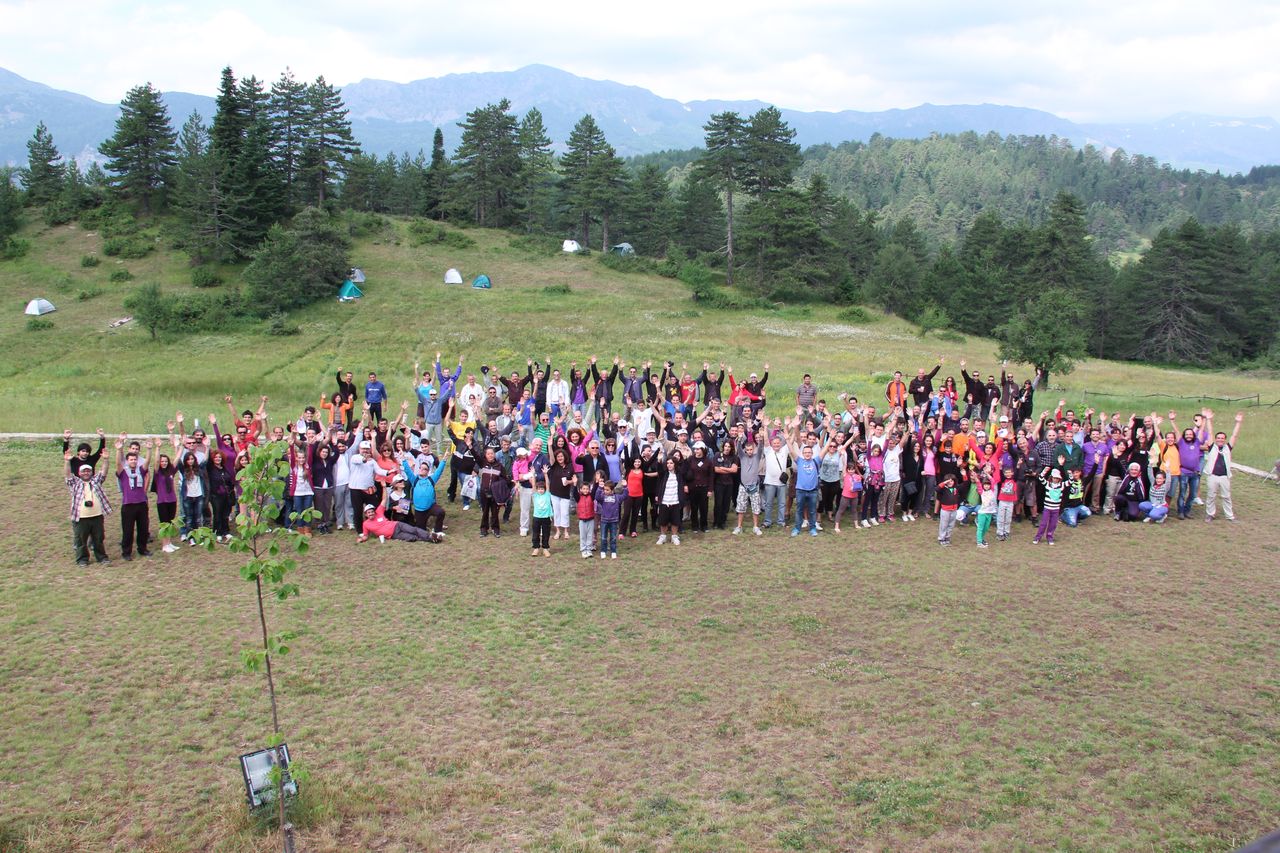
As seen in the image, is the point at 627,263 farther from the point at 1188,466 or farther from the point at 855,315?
the point at 1188,466

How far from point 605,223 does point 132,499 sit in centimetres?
5152

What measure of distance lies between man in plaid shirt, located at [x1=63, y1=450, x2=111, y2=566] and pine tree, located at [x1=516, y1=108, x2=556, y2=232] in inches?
2127

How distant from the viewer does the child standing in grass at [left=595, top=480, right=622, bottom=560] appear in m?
12.5

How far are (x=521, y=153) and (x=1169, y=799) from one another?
6578cm

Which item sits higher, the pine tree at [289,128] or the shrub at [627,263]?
the pine tree at [289,128]

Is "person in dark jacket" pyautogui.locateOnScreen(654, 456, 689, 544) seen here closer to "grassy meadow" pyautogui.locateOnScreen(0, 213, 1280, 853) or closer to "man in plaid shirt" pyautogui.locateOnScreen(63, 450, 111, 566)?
"grassy meadow" pyautogui.locateOnScreen(0, 213, 1280, 853)

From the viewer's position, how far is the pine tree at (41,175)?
52.8 m

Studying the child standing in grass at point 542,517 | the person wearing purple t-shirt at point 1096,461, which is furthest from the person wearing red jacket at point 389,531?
the person wearing purple t-shirt at point 1096,461

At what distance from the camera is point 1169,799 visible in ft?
22.4

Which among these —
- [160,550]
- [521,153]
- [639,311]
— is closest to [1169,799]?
[160,550]

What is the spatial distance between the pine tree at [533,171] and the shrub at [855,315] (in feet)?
87.2

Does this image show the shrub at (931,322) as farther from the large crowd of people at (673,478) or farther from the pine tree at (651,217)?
the large crowd of people at (673,478)

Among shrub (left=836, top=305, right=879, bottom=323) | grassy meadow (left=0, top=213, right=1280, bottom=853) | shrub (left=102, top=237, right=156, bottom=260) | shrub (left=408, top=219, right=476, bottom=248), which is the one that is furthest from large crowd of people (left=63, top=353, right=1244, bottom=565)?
shrub (left=408, top=219, right=476, bottom=248)

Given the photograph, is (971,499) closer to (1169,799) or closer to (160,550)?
(1169,799)
